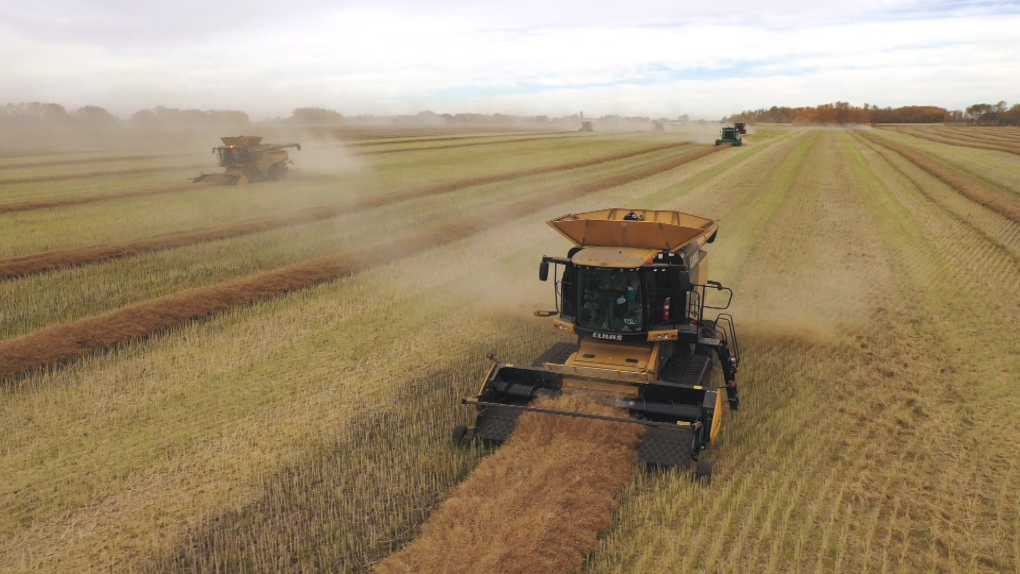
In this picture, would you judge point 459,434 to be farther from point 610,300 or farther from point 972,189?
point 972,189

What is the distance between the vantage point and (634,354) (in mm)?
9078

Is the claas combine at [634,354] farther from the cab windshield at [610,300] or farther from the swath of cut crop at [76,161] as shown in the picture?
the swath of cut crop at [76,161]

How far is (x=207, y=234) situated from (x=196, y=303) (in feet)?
25.9

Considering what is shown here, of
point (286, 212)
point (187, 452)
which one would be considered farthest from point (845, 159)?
point (187, 452)

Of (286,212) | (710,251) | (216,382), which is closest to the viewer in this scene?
(216,382)

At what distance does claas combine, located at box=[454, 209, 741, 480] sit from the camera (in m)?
7.78

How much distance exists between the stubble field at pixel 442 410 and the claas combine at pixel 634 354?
45 centimetres

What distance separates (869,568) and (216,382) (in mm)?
9032

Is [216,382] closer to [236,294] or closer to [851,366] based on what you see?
[236,294]

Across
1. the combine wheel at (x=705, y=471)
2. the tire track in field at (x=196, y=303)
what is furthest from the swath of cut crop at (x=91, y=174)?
the combine wheel at (x=705, y=471)

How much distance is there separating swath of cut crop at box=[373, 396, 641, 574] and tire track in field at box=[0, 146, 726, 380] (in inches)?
326

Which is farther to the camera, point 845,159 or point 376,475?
point 845,159

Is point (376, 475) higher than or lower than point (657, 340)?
lower

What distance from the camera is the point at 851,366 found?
10.6m
